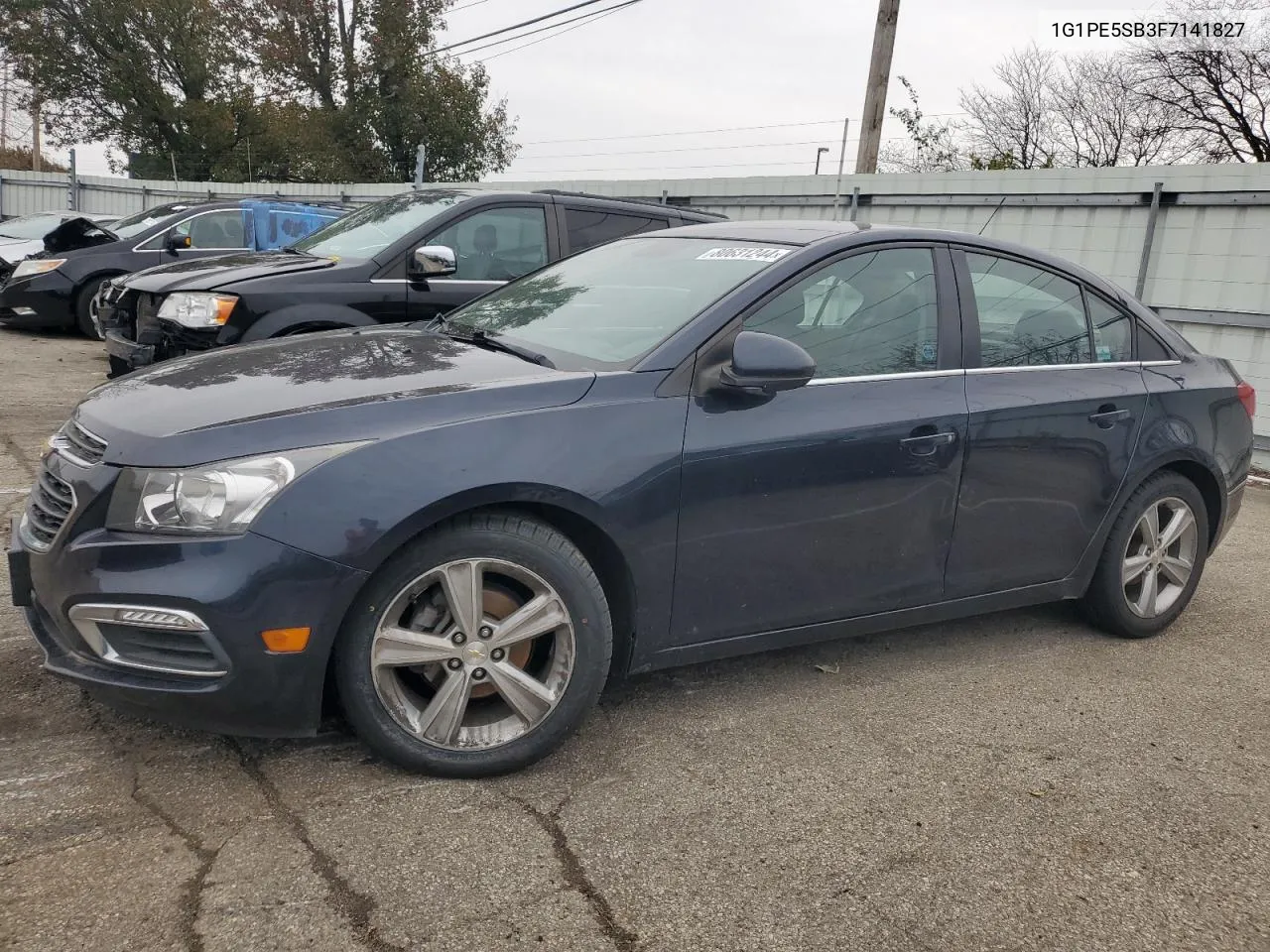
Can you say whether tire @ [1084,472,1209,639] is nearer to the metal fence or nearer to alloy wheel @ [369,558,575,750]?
alloy wheel @ [369,558,575,750]

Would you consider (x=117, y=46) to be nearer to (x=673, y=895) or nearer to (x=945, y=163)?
(x=945, y=163)

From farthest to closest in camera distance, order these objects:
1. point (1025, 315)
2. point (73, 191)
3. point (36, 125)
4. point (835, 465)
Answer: point (36, 125) → point (73, 191) → point (1025, 315) → point (835, 465)

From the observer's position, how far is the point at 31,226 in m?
14.2

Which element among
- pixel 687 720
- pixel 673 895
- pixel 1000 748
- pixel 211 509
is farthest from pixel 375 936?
pixel 1000 748

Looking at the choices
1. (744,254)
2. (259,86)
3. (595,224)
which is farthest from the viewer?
(259,86)

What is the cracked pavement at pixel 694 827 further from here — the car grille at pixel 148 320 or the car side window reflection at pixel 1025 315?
the car grille at pixel 148 320

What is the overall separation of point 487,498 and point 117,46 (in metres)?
41.8

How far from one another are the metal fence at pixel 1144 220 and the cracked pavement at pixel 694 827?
4.93 meters

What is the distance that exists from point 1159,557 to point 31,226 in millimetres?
14780

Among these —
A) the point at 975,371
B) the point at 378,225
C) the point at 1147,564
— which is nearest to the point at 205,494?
the point at 975,371

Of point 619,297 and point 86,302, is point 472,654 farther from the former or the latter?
point 86,302

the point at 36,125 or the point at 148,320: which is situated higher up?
the point at 36,125

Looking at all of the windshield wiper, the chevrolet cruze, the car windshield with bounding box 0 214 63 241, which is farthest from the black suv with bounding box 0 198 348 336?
the chevrolet cruze

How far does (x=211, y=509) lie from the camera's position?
8.31ft
